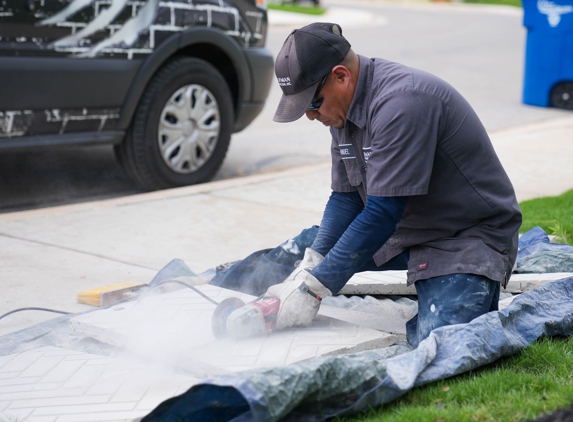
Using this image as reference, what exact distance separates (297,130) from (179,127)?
11.0 feet

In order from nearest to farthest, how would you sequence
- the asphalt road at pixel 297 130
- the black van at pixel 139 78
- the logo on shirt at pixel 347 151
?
the logo on shirt at pixel 347 151 < the black van at pixel 139 78 < the asphalt road at pixel 297 130

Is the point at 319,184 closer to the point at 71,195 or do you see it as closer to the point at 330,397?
the point at 71,195

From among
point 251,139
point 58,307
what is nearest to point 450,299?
point 58,307

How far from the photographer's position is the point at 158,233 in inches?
199

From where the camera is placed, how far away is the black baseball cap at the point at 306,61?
303 cm

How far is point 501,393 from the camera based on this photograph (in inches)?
106

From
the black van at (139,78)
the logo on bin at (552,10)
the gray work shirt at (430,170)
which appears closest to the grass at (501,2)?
the logo on bin at (552,10)

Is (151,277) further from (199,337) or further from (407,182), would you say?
(407,182)

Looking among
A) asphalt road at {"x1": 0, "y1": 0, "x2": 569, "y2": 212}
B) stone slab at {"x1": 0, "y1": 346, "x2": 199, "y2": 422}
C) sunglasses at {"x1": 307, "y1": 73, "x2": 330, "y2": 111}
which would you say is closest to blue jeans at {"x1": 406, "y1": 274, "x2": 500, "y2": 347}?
sunglasses at {"x1": 307, "y1": 73, "x2": 330, "y2": 111}

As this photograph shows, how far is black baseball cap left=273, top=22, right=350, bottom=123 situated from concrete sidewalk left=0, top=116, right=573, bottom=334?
1525 millimetres

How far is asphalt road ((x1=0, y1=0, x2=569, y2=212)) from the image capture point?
21.0 feet

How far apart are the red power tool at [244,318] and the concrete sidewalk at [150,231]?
0.98 metres

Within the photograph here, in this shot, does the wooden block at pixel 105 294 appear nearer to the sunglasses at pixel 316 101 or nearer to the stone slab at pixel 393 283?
the stone slab at pixel 393 283

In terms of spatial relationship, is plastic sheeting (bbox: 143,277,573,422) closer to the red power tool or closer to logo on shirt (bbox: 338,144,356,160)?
the red power tool
